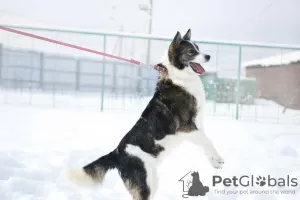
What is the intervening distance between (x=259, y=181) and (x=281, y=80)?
571 millimetres

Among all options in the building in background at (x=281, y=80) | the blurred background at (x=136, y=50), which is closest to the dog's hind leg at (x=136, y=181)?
the blurred background at (x=136, y=50)

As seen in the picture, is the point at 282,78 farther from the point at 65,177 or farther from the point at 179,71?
the point at 65,177

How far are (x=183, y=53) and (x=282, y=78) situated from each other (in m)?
0.70

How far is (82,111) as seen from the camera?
171 cm

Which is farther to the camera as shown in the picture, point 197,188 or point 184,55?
point 197,188

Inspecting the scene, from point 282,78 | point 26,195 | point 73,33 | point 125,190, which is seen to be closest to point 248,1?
point 282,78

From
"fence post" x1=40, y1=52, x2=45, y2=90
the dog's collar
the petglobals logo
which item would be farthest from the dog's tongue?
"fence post" x1=40, y1=52, x2=45, y2=90

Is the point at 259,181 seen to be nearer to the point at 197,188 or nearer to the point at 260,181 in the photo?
the point at 260,181

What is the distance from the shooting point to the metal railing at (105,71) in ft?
5.47

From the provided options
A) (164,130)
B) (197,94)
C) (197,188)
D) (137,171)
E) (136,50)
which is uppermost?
(136,50)

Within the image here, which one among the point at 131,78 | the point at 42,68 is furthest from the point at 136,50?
the point at 42,68

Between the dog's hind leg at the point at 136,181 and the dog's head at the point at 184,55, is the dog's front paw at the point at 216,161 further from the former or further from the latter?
the dog's head at the point at 184,55

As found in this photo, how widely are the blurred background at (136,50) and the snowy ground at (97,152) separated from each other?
68 mm

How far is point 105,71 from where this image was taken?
1.73 metres
